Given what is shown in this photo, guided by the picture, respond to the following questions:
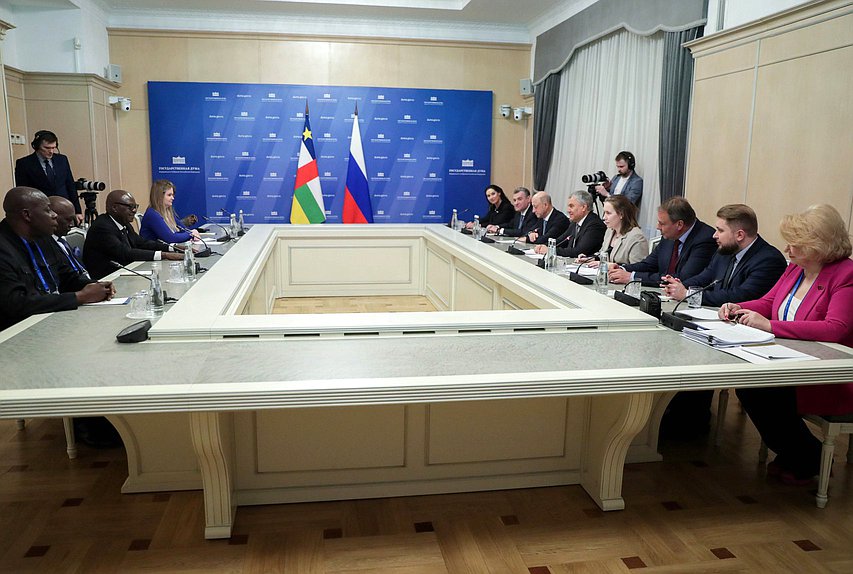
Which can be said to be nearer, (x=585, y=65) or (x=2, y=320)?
(x=2, y=320)

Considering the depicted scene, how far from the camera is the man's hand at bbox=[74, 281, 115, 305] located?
2721mm

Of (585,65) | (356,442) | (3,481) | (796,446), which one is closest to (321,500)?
(356,442)

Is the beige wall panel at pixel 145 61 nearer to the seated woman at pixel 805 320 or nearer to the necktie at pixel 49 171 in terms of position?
the necktie at pixel 49 171

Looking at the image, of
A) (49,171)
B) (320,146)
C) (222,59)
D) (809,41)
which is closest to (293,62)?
(222,59)

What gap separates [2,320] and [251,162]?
5998 mm

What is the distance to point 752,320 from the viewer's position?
2.51 m

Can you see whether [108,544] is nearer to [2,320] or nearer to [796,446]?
[2,320]

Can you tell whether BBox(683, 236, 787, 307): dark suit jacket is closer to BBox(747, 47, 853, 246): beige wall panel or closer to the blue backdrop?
BBox(747, 47, 853, 246): beige wall panel

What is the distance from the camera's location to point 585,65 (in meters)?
7.18

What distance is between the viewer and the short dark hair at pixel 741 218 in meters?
3.04

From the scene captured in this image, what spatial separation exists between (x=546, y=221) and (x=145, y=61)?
5509 millimetres

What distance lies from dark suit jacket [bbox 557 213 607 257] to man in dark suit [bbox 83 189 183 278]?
2.76 meters

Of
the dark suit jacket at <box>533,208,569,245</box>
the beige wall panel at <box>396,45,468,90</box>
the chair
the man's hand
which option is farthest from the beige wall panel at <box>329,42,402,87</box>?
the chair

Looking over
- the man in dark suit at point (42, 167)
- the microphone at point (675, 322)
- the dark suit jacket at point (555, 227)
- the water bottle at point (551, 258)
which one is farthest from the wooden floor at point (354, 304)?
the microphone at point (675, 322)
